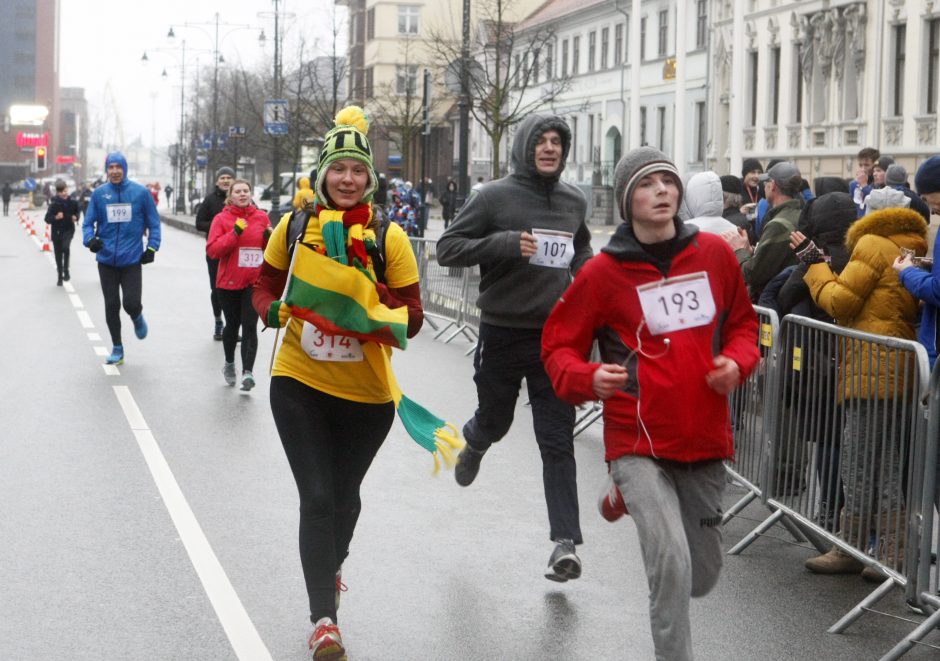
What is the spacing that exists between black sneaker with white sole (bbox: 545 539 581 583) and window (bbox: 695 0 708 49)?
5166cm

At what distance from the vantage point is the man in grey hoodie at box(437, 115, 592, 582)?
7477mm

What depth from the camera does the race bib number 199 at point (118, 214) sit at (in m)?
14.7

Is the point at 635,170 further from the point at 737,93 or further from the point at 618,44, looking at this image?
the point at 618,44

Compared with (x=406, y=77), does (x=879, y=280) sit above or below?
below

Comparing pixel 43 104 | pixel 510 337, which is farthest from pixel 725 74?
pixel 43 104

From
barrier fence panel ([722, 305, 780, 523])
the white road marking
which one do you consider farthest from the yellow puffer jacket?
the white road marking

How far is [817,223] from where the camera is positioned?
8.49 m

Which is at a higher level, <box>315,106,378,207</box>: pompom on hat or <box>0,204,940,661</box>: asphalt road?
<box>315,106,378,207</box>: pompom on hat

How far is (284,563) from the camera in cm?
733

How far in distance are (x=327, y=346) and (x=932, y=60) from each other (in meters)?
35.6

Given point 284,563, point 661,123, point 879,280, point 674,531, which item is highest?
point 661,123

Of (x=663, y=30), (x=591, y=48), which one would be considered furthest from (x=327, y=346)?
(x=591, y=48)

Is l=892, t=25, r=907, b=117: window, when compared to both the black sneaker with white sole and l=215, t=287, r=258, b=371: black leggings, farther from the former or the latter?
the black sneaker with white sole

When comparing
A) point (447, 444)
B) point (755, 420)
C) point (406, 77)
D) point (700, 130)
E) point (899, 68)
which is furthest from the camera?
point (406, 77)
